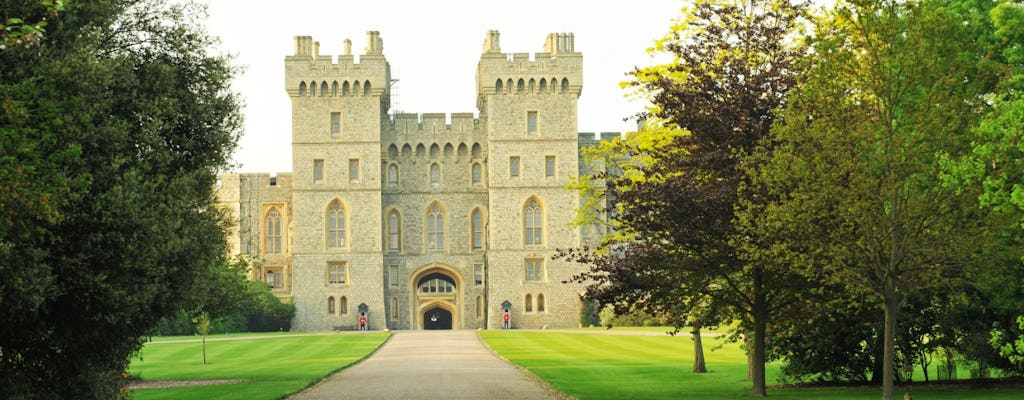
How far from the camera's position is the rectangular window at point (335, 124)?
64.2 metres

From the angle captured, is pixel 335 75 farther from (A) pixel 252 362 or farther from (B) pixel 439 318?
(A) pixel 252 362

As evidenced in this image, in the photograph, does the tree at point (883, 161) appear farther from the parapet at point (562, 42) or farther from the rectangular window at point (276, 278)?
the rectangular window at point (276, 278)

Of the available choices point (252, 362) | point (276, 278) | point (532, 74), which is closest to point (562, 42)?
point (532, 74)

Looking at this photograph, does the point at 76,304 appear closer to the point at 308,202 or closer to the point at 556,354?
the point at 556,354

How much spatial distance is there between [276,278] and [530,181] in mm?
15395

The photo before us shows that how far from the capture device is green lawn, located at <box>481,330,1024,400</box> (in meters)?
22.4

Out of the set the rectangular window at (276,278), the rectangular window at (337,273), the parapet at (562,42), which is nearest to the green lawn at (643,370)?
the rectangular window at (337,273)

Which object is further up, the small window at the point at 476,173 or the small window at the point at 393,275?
the small window at the point at 476,173

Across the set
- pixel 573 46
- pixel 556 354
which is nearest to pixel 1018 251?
pixel 556 354

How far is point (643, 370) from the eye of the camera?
3016 centimetres

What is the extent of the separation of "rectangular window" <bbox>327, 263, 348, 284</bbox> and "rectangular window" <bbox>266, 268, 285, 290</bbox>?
4803 millimetres

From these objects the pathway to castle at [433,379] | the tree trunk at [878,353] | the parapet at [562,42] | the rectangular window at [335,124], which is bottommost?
the pathway to castle at [433,379]

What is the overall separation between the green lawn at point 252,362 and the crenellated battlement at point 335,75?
1408cm

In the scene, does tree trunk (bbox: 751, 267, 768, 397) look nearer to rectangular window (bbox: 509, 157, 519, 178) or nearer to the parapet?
rectangular window (bbox: 509, 157, 519, 178)
